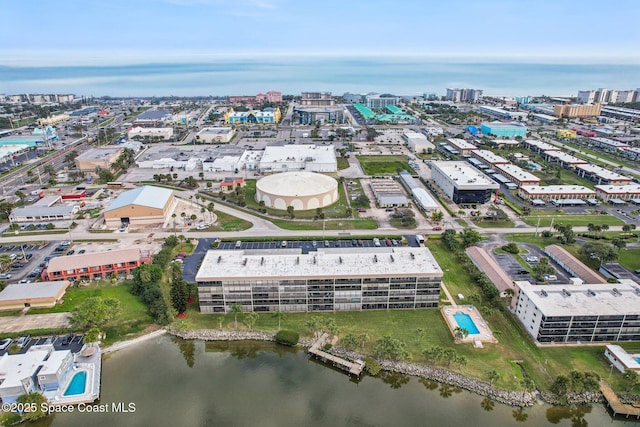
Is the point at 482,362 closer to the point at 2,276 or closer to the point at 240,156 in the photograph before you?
the point at 2,276

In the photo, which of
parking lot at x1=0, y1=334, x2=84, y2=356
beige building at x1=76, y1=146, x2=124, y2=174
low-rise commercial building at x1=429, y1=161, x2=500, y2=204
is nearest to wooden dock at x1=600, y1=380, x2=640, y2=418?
low-rise commercial building at x1=429, y1=161, x2=500, y2=204

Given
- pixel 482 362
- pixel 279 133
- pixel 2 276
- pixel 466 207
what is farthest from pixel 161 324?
pixel 279 133

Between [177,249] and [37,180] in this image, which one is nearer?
[177,249]

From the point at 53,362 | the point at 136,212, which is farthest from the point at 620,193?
the point at 53,362

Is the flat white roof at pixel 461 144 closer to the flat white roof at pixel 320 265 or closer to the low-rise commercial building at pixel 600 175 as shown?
the low-rise commercial building at pixel 600 175

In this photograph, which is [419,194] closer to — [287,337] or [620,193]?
[620,193]

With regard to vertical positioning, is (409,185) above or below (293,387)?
above
